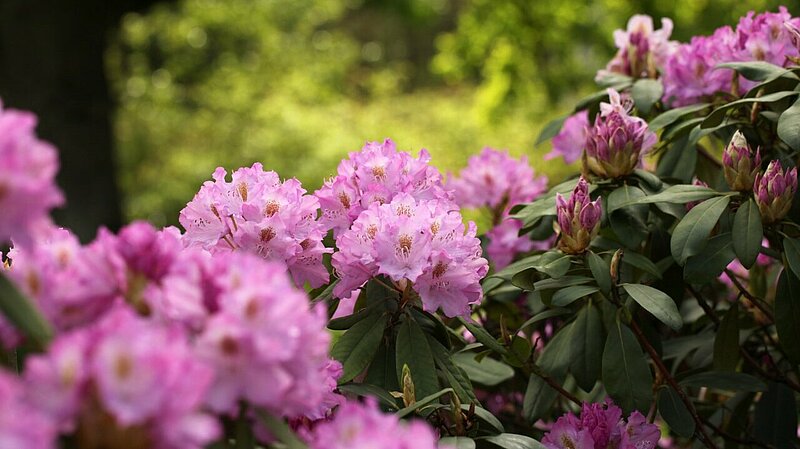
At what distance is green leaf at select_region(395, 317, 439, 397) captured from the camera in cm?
113

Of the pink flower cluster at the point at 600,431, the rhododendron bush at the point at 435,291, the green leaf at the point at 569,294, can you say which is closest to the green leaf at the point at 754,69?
the rhododendron bush at the point at 435,291

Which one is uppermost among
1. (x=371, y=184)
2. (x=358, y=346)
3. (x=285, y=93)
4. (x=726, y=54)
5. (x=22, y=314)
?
(x=285, y=93)

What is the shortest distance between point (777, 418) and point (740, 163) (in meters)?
0.47

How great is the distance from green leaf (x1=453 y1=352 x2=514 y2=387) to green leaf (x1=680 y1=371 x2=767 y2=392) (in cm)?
28

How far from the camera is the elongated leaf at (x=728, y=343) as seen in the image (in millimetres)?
1451

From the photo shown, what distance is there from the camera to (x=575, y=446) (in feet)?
3.83

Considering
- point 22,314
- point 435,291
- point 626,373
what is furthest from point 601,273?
point 22,314

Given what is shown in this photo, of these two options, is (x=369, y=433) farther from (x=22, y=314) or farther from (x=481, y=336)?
(x=481, y=336)

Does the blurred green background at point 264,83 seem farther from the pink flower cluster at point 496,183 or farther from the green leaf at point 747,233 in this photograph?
the green leaf at point 747,233

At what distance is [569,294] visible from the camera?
1271 millimetres

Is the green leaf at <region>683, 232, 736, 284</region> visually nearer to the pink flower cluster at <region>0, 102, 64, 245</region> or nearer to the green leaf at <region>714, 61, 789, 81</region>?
the green leaf at <region>714, 61, 789, 81</region>

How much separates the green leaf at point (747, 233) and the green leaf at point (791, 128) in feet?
0.34

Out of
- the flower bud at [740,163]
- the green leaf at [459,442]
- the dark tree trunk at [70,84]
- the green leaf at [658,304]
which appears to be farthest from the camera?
the dark tree trunk at [70,84]

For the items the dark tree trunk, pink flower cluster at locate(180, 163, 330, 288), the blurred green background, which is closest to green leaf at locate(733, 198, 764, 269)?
pink flower cluster at locate(180, 163, 330, 288)
